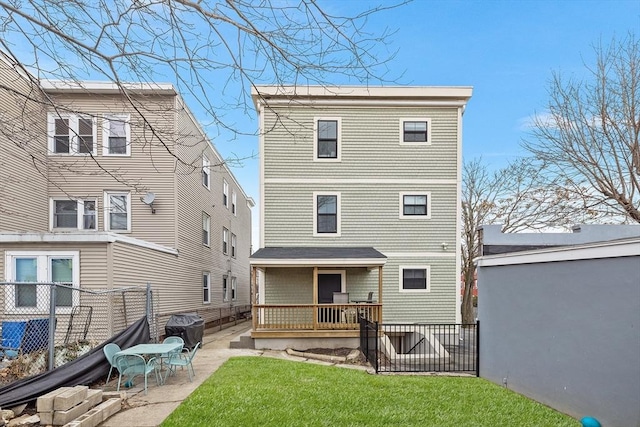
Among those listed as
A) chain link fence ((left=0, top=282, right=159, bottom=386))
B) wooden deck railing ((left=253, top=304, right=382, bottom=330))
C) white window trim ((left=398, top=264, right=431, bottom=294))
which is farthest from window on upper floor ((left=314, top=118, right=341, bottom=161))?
chain link fence ((left=0, top=282, right=159, bottom=386))

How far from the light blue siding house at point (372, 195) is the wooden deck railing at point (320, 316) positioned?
0.83 metres

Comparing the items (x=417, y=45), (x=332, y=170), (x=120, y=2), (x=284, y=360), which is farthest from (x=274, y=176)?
(x=120, y=2)

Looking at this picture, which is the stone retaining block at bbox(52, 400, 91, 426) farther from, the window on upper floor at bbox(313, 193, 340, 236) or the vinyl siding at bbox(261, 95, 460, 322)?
the window on upper floor at bbox(313, 193, 340, 236)

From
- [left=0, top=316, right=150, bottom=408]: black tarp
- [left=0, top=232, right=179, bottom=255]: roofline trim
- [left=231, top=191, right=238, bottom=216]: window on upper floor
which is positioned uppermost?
[left=231, top=191, right=238, bottom=216]: window on upper floor

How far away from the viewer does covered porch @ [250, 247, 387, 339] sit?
10453mm

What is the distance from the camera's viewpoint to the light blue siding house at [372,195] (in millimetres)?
12594

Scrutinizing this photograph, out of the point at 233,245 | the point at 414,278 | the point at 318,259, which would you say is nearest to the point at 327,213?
the point at 318,259

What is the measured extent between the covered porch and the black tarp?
3663 millimetres

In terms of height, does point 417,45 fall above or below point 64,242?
above

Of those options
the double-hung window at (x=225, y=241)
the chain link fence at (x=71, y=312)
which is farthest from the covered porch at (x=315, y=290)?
the double-hung window at (x=225, y=241)

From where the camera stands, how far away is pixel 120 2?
3508 mm

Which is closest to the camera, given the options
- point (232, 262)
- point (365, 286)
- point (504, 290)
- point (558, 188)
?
point (504, 290)

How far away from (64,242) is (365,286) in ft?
28.7

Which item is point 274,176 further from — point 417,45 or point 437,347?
point 417,45
